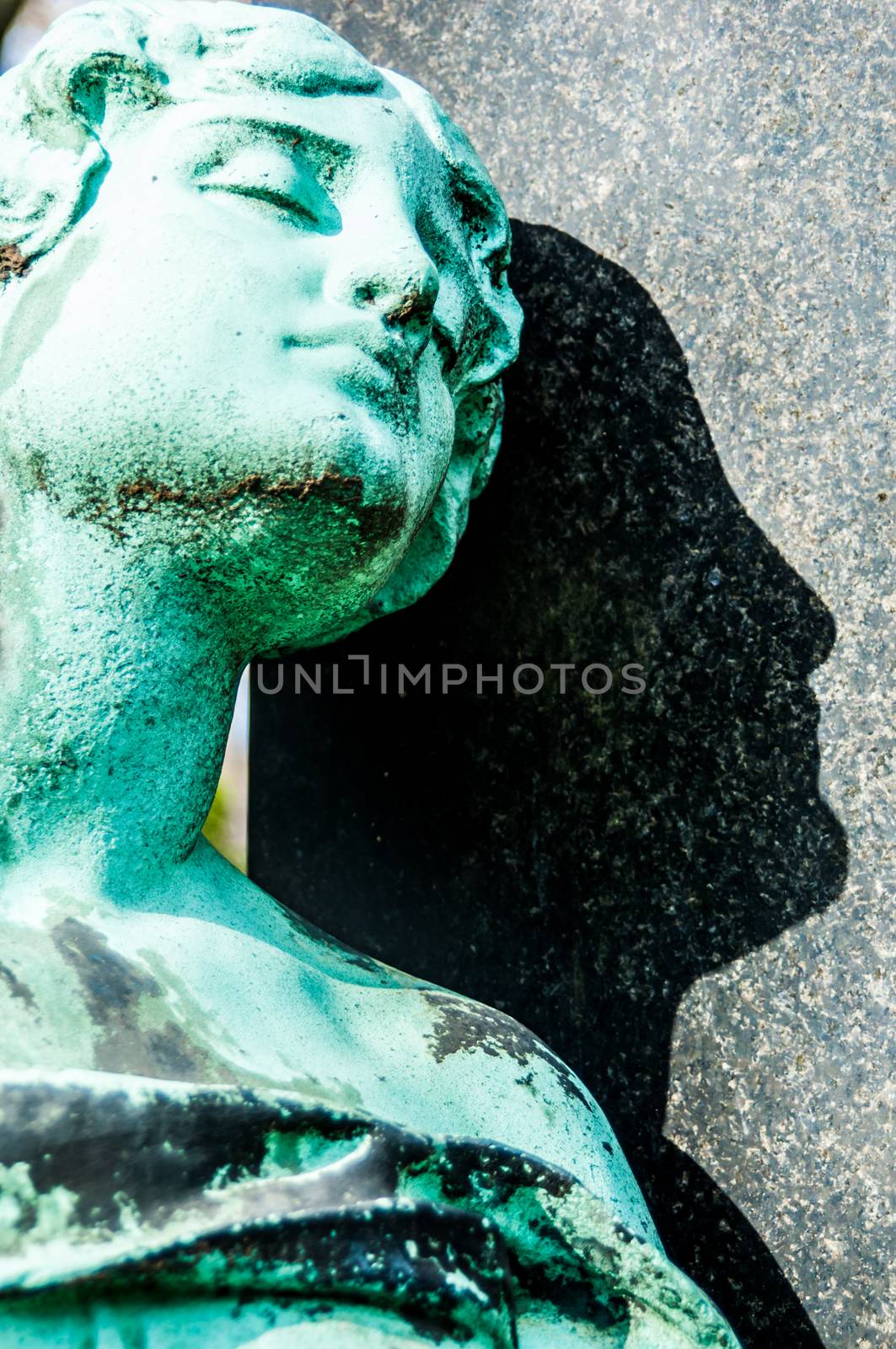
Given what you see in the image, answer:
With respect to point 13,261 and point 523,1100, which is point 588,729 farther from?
point 13,261

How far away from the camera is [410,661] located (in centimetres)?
171

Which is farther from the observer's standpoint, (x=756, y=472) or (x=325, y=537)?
(x=756, y=472)

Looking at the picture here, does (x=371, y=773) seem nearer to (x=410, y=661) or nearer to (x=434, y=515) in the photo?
(x=410, y=661)

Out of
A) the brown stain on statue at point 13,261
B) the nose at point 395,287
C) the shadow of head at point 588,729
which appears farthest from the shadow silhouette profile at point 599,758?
the brown stain on statue at point 13,261

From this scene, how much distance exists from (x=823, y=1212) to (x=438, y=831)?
564 mm

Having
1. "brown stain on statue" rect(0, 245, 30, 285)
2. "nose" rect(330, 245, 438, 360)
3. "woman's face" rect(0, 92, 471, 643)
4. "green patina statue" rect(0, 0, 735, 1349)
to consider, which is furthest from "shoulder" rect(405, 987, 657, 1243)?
"brown stain on statue" rect(0, 245, 30, 285)

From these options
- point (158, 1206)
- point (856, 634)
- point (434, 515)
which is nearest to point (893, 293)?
point (856, 634)

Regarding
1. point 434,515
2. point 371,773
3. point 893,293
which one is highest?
point 893,293

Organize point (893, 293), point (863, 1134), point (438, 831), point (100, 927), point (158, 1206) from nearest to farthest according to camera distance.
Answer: point (158, 1206) < point (100, 927) < point (863, 1134) < point (893, 293) < point (438, 831)

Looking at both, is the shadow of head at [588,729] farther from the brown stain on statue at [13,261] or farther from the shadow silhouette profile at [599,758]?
the brown stain on statue at [13,261]

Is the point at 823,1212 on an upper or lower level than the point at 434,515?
lower

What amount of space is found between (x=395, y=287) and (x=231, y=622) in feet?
0.98

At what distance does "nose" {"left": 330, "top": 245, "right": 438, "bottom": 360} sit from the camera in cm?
115

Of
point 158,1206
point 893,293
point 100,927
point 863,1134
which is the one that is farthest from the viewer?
point 893,293
